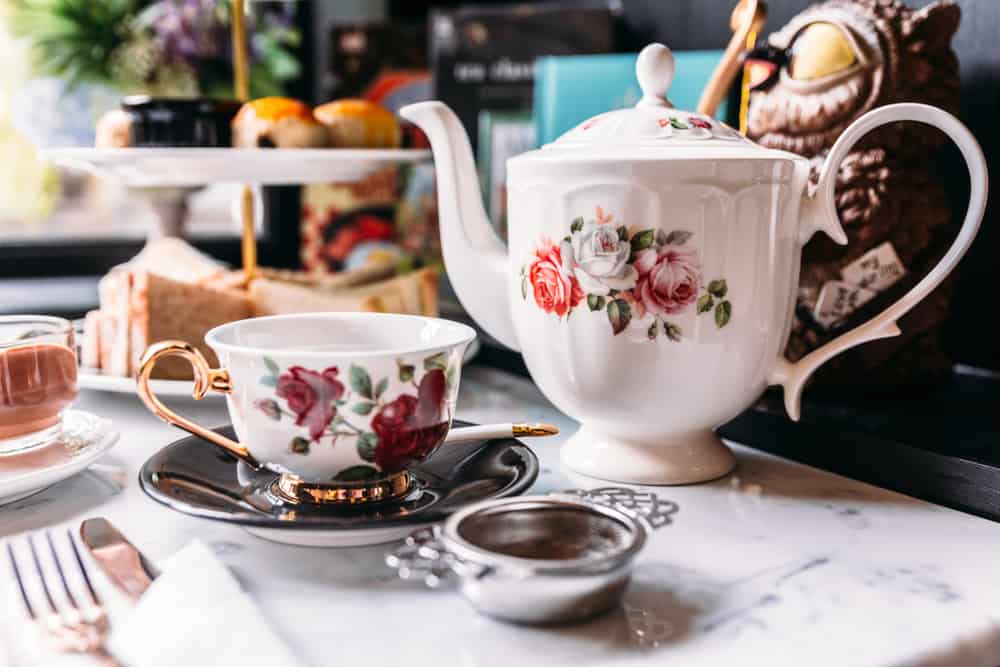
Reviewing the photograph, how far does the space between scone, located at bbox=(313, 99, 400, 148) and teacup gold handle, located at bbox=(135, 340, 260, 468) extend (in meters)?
0.38

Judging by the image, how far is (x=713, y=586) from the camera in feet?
1.50

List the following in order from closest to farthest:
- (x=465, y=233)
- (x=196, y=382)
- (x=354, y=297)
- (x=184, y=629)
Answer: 1. (x=184, y=629)
2. (x=196, y=382)
3. (x=465, y=233)
4. (x=354, y=297)

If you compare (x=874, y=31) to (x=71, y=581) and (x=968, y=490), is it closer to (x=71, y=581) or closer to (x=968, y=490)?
(x=968, y=490)

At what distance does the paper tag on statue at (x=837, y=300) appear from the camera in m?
0.70

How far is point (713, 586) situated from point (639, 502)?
0.29 ft

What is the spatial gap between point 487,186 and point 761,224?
65 cm

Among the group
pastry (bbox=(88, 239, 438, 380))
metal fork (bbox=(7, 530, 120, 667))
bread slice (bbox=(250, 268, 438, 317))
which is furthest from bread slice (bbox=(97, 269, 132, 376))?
metal fork (bbox=(7, 530, 120, 667))

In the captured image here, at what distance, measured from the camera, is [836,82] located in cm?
69

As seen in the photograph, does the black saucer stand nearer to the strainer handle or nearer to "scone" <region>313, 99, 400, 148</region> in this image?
the strainer handle

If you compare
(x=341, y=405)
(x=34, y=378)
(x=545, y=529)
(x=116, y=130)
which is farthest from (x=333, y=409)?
(x=116, y=130)

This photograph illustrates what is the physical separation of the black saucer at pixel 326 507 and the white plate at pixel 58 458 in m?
0.06

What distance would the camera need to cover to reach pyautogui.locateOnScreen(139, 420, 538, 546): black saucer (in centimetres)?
46

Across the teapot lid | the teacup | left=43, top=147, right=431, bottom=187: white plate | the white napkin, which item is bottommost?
the white napkin

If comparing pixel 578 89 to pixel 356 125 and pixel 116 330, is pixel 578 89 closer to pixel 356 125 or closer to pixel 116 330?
pixel 356 125
